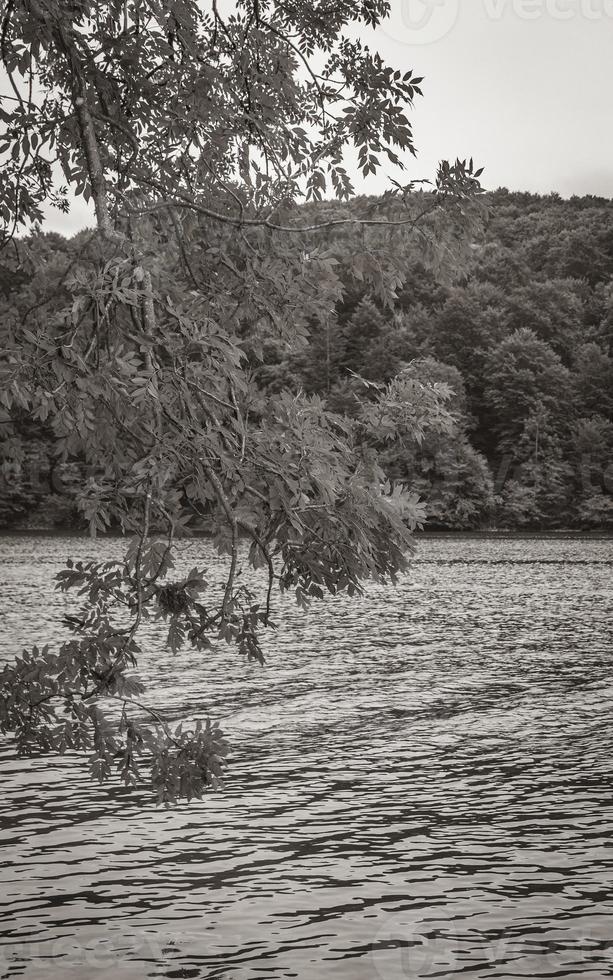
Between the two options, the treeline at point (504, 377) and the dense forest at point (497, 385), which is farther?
the treeline at point (504, 377)

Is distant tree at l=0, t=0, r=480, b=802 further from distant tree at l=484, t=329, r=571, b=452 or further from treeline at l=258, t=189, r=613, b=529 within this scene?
distant tree at l=484, t=329, r=571, b=452

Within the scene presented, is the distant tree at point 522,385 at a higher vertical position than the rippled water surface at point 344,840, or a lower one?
higher

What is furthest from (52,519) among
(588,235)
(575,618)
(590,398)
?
(575,618)

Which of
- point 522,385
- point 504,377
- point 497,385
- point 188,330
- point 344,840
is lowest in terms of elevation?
point 344,840

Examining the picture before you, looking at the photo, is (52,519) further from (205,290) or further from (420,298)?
(205,290)

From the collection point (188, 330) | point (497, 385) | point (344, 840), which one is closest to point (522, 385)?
point (497, 385)

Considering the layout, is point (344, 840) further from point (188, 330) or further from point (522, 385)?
point (522, 385)

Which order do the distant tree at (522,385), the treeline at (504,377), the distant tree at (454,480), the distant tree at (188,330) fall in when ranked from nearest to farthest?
the distant tree at (188,330) → the distant tree at (454,480) → the treeline at (504,377) → the distant tree at (522,385)

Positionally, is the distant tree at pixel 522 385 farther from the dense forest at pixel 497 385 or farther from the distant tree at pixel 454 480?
the distant tree at pixel 454 480

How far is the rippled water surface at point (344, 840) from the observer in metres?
9.16

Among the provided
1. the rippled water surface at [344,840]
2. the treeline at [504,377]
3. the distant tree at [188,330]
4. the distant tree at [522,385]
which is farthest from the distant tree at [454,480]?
the distant tree at [188,330]

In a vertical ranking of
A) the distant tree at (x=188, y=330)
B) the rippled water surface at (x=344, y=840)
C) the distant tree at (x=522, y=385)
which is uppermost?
the distant tree at (x=522, y=385)

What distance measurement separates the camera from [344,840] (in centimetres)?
1213

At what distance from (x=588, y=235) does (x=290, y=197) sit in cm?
13034
